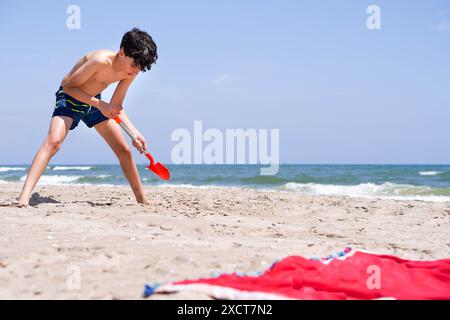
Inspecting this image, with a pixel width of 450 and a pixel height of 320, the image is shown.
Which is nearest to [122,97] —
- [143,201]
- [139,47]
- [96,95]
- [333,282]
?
[96,95]

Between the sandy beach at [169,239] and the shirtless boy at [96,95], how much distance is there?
1.71 ft

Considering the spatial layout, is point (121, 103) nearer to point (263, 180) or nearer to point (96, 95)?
point (96, 95)

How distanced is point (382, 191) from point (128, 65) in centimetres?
878

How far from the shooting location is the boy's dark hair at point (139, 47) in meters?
4.07

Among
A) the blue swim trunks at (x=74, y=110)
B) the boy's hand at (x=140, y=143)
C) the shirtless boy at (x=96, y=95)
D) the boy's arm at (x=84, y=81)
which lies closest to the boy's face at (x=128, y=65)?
the shirtless boy at (x=96, y=95)

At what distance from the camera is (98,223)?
3756 mm

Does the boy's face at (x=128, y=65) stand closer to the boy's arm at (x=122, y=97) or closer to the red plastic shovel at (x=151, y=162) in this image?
the boy's arm at (x=122, y=97)

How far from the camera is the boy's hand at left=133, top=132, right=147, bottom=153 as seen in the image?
4621mm

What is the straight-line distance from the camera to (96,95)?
457 cm

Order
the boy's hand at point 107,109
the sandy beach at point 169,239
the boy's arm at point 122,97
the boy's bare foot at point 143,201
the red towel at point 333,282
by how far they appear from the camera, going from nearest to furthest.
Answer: the red towel at point 333,282, the sandy beach at point 169,239, the boy's hand at point 107,109, the boy's arm at point 122,97, the boy's bare foot at point 143,201

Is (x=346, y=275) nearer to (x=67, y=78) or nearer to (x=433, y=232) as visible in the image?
(x=433, y=232)

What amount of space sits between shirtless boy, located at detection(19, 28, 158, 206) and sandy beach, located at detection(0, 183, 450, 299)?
0.52 m

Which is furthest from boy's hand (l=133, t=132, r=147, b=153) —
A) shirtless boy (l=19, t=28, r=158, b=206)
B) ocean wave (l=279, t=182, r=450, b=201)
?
ocean wave (l=279, t=182, r=450, b=201)
